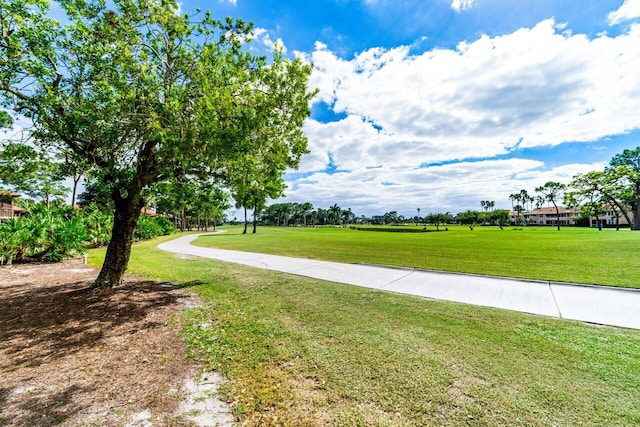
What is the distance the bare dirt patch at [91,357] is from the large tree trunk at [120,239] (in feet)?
1.28

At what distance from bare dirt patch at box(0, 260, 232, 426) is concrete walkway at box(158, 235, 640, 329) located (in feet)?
17.3

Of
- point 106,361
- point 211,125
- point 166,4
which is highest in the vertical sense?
point 166,4

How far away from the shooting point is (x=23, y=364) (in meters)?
3.64

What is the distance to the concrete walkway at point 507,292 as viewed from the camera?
17.6 ft

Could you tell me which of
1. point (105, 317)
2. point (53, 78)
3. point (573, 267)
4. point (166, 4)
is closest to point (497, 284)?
point (573, 267)

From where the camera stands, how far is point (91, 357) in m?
3.85

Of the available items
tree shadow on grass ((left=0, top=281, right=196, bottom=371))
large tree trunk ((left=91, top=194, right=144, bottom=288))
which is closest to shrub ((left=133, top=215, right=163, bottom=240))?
tree shadow on grass ((left=0, top=281, right=196, bottom=371))

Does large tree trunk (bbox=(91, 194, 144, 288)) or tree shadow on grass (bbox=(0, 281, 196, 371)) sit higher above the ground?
large tree trunk (bbox=(91, 194, 144, 288))

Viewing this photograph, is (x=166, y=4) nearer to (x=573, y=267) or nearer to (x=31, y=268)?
(x=31, y=268)

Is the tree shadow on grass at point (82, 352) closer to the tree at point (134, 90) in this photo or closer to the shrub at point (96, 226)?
the tree at point (134, 90)

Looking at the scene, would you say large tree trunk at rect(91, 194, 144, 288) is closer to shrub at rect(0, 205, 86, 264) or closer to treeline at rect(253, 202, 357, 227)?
shrub at rect(0, 205, 86, 264)

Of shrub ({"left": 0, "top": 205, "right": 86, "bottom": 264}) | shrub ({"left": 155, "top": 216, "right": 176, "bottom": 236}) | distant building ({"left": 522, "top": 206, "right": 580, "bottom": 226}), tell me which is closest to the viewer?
shrub ({"left": 0, "top": 205, "right": 86, "bottom": 264})

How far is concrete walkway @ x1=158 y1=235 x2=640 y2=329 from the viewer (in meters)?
5.37

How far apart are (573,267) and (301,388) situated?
1121cm
